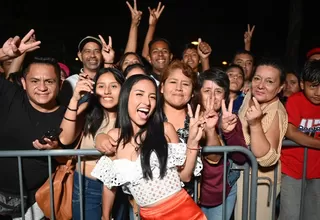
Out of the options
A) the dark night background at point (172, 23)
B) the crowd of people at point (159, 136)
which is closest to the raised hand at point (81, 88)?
the crowd of people at point (159, 136)

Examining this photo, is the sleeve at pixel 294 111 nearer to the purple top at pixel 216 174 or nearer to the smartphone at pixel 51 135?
the purple top at pixel 216 174

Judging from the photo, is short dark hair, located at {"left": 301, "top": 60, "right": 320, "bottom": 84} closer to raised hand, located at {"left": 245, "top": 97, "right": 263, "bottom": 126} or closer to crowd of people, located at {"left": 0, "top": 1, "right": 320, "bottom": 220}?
crowd of people, located at {"left": 0, "top": 1, "right": 320, "bottom": 220}

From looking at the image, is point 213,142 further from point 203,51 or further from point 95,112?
point 203,51

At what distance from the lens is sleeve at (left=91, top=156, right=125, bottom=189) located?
2451 millimetres

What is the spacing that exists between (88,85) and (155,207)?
1211mm

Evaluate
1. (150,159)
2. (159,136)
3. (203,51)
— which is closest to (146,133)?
(159,136)

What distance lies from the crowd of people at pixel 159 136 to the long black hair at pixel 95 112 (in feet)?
0.03

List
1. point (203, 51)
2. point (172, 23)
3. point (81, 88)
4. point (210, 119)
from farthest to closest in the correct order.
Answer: point (172, 23) < point (203, 51) < point (81, 88) < point (210, 119)

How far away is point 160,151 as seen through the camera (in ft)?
8.02

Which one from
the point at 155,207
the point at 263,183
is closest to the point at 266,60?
the point at 263,183

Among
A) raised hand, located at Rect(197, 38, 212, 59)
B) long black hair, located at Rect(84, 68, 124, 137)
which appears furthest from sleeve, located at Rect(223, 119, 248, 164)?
raised hand, located at Rect(197, 38, 212, 59)

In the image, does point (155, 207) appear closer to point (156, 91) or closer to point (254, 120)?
point (156, 91)

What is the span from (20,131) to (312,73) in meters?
2.83

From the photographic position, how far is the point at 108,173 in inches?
99.9
